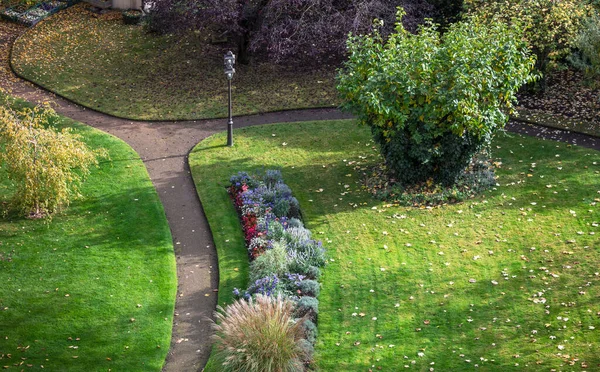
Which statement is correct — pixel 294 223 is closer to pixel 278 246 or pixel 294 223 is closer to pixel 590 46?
pixel 278 246

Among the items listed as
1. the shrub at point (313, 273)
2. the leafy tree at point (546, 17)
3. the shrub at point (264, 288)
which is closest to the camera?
the shrub at point (264, 288)

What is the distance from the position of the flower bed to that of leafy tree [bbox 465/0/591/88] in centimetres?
1018

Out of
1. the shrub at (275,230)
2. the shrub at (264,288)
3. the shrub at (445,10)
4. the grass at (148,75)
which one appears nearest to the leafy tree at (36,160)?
the shrub at (275,230)

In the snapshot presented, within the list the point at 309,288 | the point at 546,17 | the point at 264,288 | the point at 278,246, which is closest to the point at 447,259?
the point at 309,288

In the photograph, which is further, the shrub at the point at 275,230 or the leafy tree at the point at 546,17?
the leafy tree at the point at 546,17

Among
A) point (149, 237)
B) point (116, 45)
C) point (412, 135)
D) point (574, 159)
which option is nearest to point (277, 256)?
point (149, 237)

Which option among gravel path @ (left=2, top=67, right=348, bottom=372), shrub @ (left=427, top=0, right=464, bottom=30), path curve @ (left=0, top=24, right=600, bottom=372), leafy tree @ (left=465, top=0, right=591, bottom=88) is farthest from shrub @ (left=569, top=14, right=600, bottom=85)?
gravel path @ (left=2, top=67, right=348, bottom=372)

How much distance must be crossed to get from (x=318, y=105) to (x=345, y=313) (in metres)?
12.9

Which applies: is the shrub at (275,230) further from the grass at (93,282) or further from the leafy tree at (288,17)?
the leafy tree at (288,17)

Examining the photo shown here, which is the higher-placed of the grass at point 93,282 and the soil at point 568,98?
the soil at point 568,98

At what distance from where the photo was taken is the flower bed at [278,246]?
1533 centimetres

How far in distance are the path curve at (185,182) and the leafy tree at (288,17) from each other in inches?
124

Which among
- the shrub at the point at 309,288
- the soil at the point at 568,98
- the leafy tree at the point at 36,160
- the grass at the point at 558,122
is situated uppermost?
the soil at the point at 568,98

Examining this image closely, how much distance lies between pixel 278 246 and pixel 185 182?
19.4 feet
